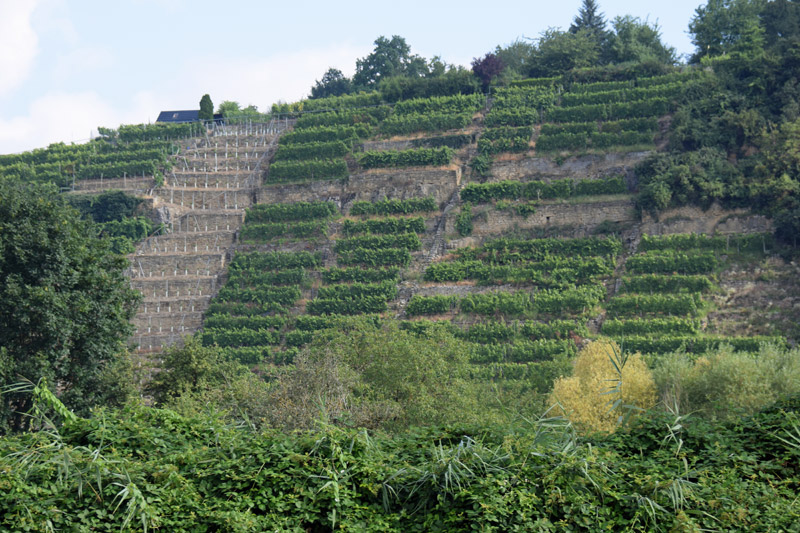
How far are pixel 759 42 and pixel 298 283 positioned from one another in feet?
→ 90.4

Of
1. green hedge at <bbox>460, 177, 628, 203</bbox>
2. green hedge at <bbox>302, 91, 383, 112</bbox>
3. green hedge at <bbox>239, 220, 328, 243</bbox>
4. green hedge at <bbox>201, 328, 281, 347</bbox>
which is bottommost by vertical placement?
green hedge at <bbox>201, 328, 281, 347</bbox>

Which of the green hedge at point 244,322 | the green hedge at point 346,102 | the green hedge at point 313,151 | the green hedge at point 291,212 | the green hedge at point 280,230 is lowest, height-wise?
the green hedge at point 244,322

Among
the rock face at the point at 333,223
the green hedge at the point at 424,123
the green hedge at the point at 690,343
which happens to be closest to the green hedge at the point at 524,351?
the green hedge at the point at 690,343

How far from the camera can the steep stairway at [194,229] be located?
39.1 metres

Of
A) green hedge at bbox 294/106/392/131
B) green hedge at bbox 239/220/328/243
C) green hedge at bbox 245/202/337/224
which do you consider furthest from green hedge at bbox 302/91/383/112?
green hedge at bbox 239/220/328/243

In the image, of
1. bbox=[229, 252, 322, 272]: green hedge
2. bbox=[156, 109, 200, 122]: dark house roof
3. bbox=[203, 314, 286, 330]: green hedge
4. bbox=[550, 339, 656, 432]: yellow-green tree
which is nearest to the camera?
bbox=[550, 339, 656, 432]: yellow-green tree

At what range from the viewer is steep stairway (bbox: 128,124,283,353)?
39.1 m

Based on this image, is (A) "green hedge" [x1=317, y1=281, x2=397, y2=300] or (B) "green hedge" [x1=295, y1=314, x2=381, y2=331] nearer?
(B) "green hedge" [x1=295, y1=314, x2=381, y2=331]

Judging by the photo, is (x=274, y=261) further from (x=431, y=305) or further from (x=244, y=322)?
(x=431, y=305)

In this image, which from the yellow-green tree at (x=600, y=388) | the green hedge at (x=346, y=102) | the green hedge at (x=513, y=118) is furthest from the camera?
the green hedge at (x=346, y=102)

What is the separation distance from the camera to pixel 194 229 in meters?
44.5

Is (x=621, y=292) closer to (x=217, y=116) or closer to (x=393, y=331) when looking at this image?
(x=393, y=331)

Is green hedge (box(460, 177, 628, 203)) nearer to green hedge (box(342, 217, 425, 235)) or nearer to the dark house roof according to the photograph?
green hedge (box(342, 217, 425, 235))

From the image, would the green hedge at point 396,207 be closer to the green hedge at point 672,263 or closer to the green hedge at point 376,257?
the green hedge at point 376,257
